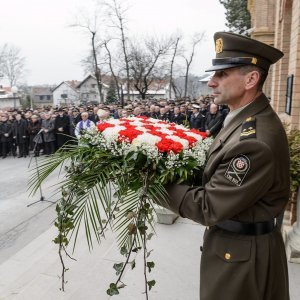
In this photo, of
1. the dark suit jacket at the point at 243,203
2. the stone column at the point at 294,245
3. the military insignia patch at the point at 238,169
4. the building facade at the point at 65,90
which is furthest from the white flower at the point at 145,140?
the building facade at the point at 65,90

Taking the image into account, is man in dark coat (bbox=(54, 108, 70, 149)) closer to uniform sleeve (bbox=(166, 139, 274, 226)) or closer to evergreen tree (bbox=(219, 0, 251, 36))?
uniform sleeve (bbox=(166, 139, 274, 226))

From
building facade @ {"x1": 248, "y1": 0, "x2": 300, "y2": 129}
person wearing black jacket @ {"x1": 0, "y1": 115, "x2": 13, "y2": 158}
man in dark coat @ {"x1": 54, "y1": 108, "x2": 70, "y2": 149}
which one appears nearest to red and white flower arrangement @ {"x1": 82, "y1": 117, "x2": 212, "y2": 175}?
building facade @ {"x1": 248, "y1": 0, "x2": 300, "y2": 129}

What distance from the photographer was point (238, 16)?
108ft

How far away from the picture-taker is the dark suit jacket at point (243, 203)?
1.43 m

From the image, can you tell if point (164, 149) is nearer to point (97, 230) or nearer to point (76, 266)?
point (97, 230)

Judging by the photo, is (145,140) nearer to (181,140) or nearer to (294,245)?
(181,140)

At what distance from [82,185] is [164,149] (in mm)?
459

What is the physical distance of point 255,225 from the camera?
1.67 meters

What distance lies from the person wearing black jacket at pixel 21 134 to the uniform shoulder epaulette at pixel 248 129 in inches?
543

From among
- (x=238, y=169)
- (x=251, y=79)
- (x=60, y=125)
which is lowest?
(x=60, y=125)

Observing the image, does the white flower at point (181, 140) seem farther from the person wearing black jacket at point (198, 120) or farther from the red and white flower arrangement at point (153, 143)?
the person wearing black jacket at point (198, 120)

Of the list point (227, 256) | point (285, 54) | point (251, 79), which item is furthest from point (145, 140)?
point (285, 54)

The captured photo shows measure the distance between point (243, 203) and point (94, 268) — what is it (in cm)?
268

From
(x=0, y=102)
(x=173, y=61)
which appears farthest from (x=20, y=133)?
(x=0, y=102)
